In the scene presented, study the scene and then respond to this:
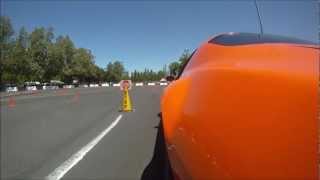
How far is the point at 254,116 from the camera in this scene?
2.65 meters

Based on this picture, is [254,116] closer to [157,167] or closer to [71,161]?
[157,167]

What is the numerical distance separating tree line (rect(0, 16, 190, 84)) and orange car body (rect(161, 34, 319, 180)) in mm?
80141

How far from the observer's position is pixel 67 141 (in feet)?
31.6

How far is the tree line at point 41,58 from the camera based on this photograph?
105312mm

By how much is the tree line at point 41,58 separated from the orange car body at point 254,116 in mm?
80141

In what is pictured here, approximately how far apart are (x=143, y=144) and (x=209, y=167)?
6154 millimetres

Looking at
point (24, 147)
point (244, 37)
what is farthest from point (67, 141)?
point (244, 37)

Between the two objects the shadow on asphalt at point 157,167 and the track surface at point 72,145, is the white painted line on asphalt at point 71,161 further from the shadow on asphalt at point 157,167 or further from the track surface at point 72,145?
the shadow on asphalt at point 157,167

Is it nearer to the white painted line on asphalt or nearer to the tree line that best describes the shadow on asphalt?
the white painted line on asphalt

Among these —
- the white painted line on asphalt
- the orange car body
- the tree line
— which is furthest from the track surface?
the tree line

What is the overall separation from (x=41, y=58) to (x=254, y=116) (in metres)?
125

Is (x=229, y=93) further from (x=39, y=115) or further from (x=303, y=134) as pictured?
(x=39, y=115)

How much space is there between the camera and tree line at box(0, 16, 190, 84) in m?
105

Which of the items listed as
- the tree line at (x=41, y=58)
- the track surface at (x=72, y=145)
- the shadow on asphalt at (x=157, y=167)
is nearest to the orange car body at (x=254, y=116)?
the shadow on asphalt at (x=157, y=167)
